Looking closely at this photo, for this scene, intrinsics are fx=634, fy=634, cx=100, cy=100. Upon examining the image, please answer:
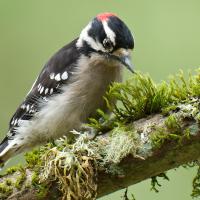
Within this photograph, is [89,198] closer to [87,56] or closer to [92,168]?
[92,168]

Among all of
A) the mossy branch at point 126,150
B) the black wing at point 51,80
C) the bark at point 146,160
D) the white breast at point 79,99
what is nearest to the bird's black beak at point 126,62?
the white breast at point 79,99

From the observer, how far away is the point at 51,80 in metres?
3.45

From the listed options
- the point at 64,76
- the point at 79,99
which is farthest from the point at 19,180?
the point at 64,76

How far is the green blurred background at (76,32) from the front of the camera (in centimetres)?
405

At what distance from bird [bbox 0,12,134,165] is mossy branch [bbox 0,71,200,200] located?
0.56 meters

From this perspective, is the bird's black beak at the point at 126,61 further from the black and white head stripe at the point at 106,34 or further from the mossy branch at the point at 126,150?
the mossy branch at the point at 126,150

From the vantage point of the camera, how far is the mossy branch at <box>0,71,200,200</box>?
2416mm

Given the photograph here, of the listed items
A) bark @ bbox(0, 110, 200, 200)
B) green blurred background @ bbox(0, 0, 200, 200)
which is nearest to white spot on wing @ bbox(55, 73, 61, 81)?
green blurred background @ bbox(0, 0, 200, 200)

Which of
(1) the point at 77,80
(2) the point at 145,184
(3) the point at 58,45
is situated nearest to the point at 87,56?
(1) the point at 77,80

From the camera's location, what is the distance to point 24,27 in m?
4.79

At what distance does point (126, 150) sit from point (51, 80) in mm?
1098

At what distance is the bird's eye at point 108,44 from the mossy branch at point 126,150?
576 millimetres

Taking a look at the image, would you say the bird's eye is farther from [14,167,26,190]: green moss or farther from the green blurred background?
[14,167,26,190]: green moss

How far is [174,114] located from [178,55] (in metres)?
1.63
